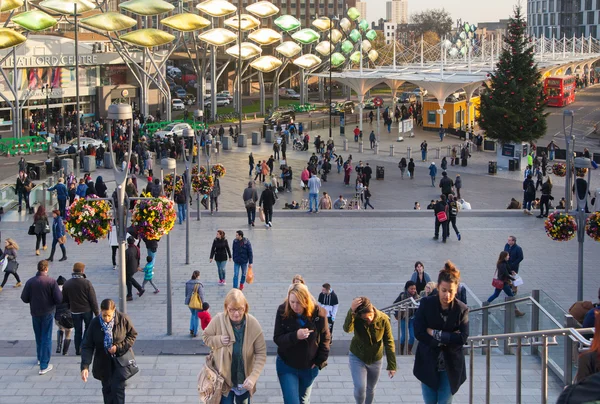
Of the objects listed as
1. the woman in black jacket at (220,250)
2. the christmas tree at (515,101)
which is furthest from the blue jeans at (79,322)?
the christmas tree at (515,101)

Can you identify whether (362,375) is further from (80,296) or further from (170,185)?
(170,185)

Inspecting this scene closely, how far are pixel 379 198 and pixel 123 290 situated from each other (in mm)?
21887

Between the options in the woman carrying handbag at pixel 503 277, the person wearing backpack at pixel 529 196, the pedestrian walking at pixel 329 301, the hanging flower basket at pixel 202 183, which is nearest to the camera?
A: the pedestrian walking at pixel 329 301

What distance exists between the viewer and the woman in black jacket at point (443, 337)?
7680mm

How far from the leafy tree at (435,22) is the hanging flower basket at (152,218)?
5656 inches

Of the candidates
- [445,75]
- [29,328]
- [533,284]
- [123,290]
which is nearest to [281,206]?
[533,284]

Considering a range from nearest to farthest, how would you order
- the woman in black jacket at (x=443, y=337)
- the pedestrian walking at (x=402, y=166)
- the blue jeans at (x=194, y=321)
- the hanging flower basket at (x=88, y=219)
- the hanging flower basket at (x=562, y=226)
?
the woman in black jacket at (x=443, y=337) → the hanging flower basket at (x=88, y=219) → the blue jeans at (x=194, y=321) → the hanging flower basket at (x=562, y=226) → the pedestrian walking at (x=402, y=166)

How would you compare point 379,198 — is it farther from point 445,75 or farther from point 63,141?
point 445,75

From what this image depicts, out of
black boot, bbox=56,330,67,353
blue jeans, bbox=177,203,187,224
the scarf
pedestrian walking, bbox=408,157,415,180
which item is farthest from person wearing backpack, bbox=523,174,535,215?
the scarf

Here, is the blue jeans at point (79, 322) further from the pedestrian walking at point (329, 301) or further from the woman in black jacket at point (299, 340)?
the woman in black jacket at point (299, 340)

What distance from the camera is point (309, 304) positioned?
25.5ft

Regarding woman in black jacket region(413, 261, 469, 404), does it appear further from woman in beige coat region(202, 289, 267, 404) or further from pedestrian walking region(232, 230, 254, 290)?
pedestrian walking region(232, 230, 254, 290)

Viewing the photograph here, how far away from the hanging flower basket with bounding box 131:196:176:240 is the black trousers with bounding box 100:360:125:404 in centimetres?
425

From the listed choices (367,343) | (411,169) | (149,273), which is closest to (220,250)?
(149,273)
